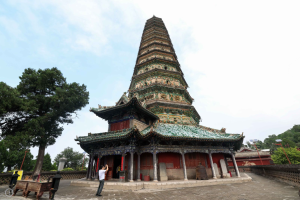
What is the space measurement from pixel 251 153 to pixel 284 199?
35.1 meters

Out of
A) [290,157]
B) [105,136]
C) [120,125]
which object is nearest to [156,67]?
[120,125]

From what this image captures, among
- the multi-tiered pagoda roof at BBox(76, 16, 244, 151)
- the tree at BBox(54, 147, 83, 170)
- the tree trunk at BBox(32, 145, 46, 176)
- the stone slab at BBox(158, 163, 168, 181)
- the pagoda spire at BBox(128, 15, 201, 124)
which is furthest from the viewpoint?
the tree at BBox(54, 147, 83, 170)

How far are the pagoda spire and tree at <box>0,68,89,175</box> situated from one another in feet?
28.5

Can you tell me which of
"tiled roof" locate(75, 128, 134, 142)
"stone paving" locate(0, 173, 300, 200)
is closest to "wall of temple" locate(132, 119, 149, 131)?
"tiled roof" locate(75, 128, 134, 142)

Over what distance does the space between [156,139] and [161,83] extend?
1037 centimetres

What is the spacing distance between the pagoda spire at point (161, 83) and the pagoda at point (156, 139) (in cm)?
14

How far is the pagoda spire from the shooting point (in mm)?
19812

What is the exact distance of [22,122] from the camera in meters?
17.2

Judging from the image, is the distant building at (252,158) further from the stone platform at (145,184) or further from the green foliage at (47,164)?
the green foliage at (47,164)

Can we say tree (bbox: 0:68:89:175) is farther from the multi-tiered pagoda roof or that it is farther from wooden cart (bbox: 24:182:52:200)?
wooden cart (bbox: 24:182:52:200)

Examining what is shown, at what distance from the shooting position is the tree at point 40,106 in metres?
15.7

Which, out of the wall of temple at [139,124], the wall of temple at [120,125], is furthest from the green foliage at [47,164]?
the wall of temple at [139,124]

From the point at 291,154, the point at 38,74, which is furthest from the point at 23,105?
the point at 291,154

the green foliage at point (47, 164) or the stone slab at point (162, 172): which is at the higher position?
the green foliage at point (47, 164)
